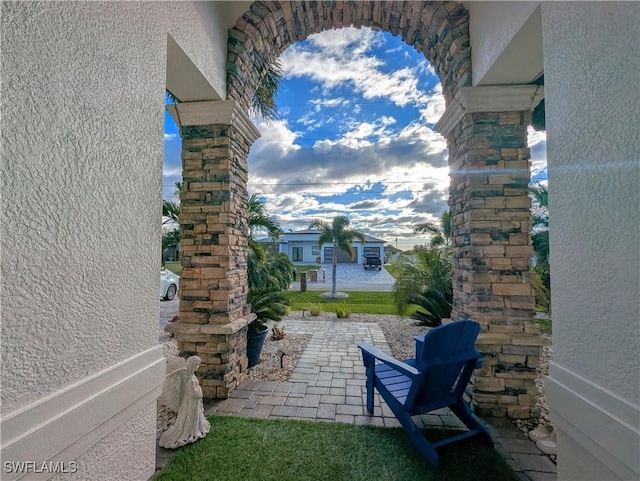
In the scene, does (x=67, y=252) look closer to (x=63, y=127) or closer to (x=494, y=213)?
(x=63, y=127)

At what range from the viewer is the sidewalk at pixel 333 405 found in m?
2.03

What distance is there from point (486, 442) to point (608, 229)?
1.86 meters

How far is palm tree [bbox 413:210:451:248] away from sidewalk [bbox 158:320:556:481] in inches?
202

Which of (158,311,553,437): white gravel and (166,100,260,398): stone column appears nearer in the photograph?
(158,311,553,437): white gravel

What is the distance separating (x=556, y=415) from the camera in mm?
1389

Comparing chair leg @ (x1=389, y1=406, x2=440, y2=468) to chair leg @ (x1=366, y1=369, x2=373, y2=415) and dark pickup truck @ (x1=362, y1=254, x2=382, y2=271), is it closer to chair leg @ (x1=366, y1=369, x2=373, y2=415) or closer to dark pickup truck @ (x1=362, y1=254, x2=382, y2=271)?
chair leg @ (x1=366, y1=369, x2=373, y2=415)

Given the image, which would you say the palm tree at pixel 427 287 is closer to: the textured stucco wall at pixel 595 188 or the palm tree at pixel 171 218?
the textured stucco wall at pixel 595 188

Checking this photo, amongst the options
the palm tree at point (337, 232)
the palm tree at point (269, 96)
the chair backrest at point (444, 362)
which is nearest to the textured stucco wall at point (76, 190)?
the chair backrest at point (444, 362)

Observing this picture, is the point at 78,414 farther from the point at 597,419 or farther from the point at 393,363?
the point at 597,419

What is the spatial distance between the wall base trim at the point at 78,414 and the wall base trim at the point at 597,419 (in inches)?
81.8

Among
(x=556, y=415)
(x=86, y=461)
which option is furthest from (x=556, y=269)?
(x=86, y=461)

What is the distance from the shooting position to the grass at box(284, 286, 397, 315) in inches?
310

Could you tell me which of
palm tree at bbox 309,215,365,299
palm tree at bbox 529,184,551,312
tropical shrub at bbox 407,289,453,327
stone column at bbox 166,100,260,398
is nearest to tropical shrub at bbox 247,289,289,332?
stone column at bbox 166,100,260,398

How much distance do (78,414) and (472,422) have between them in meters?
2.48
